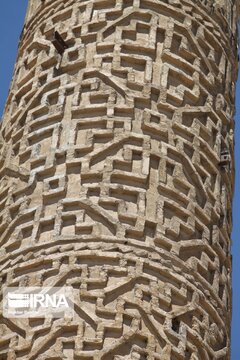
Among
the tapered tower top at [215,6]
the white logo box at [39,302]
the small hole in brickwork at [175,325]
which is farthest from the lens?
the tapered tower top at [215,6]

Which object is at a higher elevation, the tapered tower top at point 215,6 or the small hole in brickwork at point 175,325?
the tapered tower top at point 215,6

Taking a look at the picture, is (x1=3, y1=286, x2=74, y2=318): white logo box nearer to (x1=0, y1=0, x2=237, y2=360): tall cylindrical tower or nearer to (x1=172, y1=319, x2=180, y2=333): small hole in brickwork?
(x1=0, y1=0, x2=237, y2=360): tall cylindrical tower

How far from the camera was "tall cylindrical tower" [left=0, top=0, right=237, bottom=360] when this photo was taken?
243 inches

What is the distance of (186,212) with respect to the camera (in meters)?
6.81

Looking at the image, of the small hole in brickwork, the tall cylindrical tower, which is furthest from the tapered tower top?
the small hole in brickwork


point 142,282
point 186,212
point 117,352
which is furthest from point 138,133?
point 117,352

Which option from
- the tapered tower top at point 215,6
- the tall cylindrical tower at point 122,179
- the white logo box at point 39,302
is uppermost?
the tapered tower top at point 215,6

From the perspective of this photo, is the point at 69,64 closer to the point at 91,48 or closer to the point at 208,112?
the point at 91,48

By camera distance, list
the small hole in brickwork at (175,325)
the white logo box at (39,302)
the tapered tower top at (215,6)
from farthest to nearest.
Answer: the tapered tower top at (215,6)
the small hole in brickwork at (175,325)
the white logo box at (39,302)

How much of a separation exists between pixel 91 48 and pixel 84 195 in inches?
50.3

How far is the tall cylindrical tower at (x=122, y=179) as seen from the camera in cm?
617

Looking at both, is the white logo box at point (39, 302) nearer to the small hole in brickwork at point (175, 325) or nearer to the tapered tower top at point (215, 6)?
the small hole in brickwork at point (175, 325)

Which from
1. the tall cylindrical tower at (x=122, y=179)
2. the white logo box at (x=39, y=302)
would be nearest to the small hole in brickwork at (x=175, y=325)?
the tall cylindrical tower at (x=122, y=179)

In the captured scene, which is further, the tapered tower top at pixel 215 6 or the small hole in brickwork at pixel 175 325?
the tapered tower top at pixel 215 6
